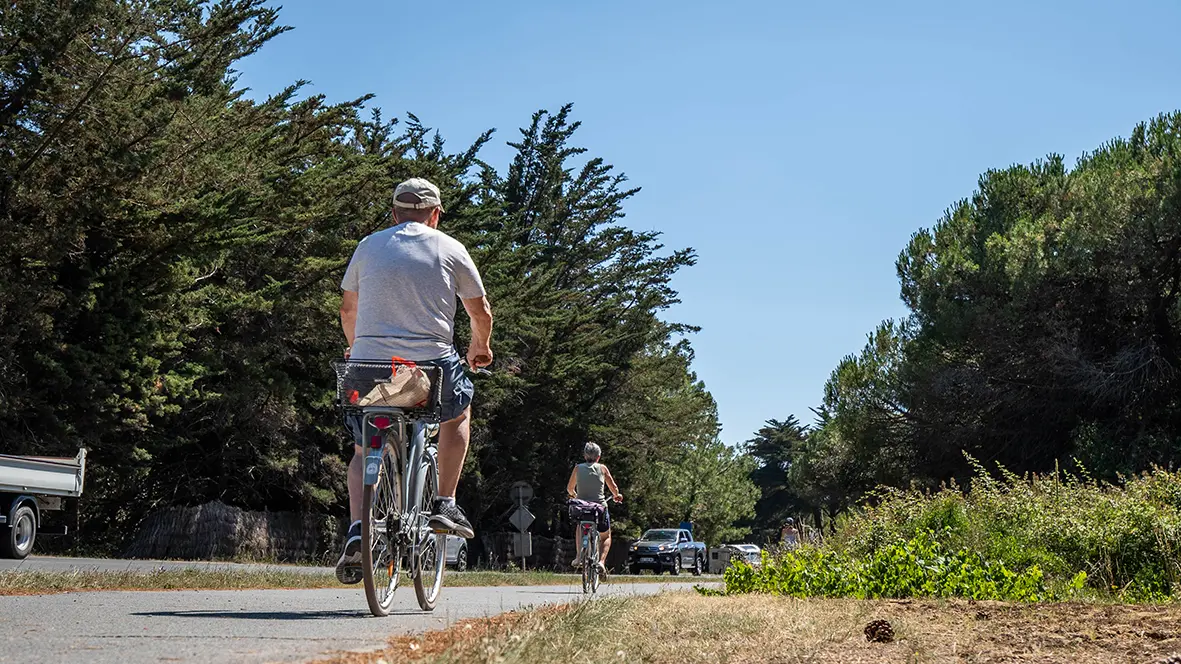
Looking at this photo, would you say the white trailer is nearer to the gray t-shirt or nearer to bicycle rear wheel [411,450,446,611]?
bicycle rear wheel [411,450,446,611]

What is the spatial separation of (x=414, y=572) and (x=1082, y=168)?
33423 mm

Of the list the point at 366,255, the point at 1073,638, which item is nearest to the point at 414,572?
the point at 366,255

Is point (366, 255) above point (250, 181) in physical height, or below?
below

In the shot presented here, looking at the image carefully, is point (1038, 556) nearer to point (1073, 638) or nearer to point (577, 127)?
point (1073, 638)

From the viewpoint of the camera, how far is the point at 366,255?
620cm

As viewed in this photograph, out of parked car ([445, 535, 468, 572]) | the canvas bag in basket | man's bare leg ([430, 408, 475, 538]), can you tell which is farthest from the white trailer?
the canvas bag in basket

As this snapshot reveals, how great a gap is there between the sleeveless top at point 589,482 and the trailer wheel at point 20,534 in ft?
28.4

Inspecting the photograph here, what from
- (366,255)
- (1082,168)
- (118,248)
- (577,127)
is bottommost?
(366,255)

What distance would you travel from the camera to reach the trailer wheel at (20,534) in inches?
698

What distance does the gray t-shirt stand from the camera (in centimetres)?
605

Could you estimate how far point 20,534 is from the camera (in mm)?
18094

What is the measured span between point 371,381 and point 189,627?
1.40 m

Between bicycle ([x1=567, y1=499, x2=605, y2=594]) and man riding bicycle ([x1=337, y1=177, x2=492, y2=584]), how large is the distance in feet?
25.3

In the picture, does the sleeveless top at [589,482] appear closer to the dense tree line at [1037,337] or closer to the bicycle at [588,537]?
the bicycle at [588,537]
